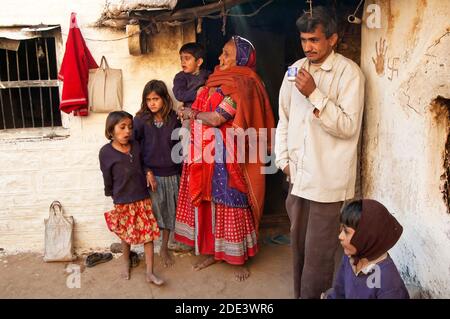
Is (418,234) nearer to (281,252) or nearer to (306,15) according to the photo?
(306,15)

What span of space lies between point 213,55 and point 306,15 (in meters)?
2.61

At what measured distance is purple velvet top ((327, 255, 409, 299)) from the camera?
7.69 ft

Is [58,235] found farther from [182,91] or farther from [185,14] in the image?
[185,14]

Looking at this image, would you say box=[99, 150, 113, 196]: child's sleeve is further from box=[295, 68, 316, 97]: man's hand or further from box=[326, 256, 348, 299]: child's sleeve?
box=[326, 256, 348, 299]: child's sleeve

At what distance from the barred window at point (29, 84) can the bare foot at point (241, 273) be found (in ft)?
7.53

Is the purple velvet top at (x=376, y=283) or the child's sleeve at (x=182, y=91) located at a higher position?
the child's sleeve at (x=182, y=91)

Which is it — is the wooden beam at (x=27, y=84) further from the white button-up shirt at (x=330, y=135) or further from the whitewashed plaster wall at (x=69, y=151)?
the white button-up shirt at (x=330, y=135)

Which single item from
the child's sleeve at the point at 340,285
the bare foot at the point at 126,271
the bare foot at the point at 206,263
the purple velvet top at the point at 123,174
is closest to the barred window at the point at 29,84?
the purple velvet top at the point at 123,174

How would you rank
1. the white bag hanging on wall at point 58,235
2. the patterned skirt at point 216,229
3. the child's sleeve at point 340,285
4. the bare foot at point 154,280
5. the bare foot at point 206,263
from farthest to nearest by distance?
the white bag hanging on wall at point 58,235 → the bare foot at point 206,263 → the patterned skirt at point 216,229 → the bare foot at point 154,280 → the child's sleeve at point 340,285

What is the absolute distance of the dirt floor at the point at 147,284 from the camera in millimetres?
3938

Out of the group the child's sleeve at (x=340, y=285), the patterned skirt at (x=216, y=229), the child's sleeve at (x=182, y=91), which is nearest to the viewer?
the child's sleeve at (x=340, y=285)

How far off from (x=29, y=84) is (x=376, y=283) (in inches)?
144

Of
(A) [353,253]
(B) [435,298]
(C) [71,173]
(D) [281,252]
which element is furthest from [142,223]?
(B) [435,298]

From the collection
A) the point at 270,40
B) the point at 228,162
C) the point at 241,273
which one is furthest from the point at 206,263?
the point at 270,40
